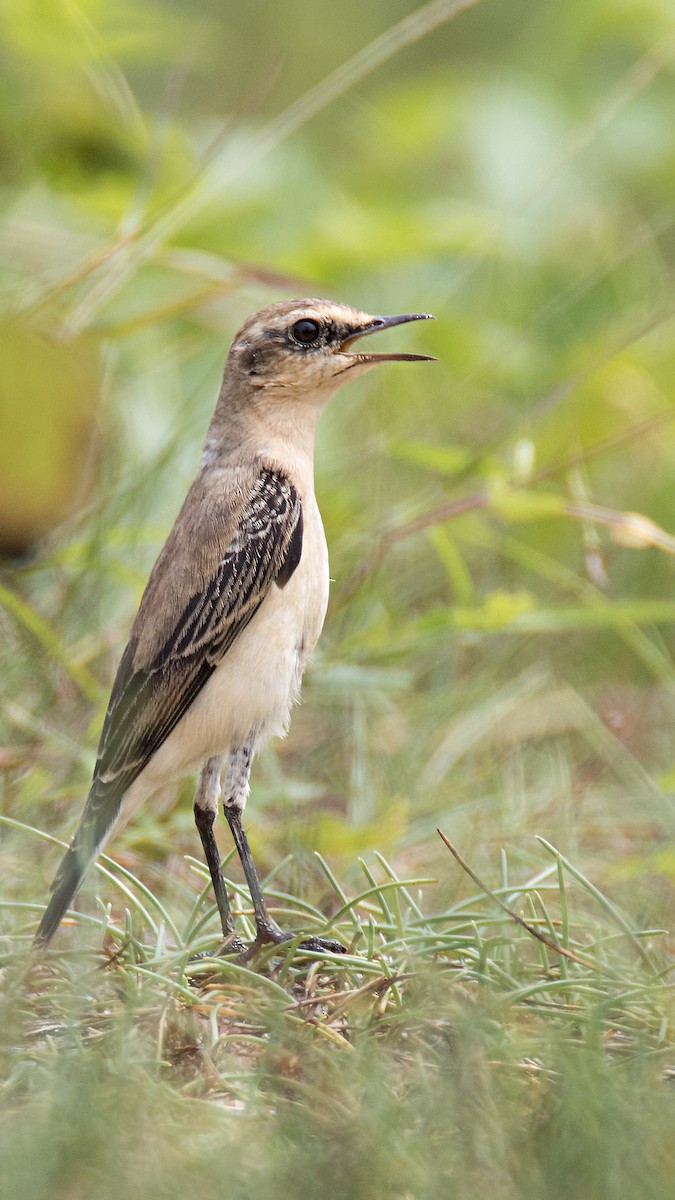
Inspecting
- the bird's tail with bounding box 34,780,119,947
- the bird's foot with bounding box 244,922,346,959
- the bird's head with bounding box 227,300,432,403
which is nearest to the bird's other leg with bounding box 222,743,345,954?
the bird's foot with bounding box 244,922,346,959

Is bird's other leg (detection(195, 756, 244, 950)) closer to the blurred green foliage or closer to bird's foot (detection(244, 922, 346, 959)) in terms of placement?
bird's foot (detection(244, 922, 346, 959))

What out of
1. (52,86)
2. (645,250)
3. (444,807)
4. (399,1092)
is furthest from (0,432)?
(645,250)

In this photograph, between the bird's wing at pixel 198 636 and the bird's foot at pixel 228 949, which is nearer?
the bird's foot at pixel 228 949

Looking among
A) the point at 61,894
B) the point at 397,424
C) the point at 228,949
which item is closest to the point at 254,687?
the point at 228,949

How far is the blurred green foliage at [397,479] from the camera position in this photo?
4.27 metres

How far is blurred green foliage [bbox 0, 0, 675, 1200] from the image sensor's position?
4.27 meters

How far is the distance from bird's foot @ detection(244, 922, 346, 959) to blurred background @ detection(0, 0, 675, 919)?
0.53 m

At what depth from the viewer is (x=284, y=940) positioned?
12.7 ft

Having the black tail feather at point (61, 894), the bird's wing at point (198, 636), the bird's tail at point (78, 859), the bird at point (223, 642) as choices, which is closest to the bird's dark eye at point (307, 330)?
the bird at point (223, 642)

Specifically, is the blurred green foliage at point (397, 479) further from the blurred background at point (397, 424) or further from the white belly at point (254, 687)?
the white belly at point (254, 687)

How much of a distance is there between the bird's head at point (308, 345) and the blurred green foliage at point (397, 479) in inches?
36.8

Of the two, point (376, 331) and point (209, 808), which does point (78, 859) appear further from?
point (376, 331)

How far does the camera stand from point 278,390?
466 centimetres

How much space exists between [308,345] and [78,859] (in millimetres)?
1815
